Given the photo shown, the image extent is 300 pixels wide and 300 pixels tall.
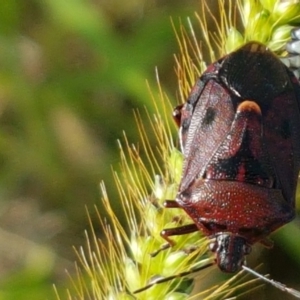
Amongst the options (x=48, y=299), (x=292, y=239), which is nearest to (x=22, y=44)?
(x=48, y=299)

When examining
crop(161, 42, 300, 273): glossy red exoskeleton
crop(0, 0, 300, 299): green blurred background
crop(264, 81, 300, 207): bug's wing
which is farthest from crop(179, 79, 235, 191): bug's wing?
crop(0, 0, 300, 299): green blurred background

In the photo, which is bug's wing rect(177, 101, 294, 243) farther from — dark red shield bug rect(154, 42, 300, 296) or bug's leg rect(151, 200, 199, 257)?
bug's leg rect(151, 200, 199, 257)

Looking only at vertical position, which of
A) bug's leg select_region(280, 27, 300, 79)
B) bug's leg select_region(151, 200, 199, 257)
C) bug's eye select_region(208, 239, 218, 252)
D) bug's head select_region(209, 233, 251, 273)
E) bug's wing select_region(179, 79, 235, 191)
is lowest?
bug's head select_region(209, 233, 251, 273)

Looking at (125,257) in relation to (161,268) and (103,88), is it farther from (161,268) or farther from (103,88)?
(103,88)

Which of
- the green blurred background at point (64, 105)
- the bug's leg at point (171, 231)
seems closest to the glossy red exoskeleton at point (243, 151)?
the bug's leg at point (171, 231)

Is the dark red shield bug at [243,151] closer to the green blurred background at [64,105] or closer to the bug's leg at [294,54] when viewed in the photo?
the bug's leg at [294,54]

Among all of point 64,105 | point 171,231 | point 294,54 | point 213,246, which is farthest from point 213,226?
point 64,105
